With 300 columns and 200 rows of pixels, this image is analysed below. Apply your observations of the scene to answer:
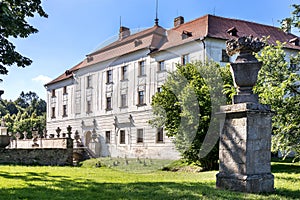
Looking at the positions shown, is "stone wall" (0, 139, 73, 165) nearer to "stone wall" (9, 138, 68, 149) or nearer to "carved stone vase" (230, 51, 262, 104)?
"stone wall" (9, 138, 68, 149)

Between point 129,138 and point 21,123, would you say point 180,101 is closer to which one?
point 129,138

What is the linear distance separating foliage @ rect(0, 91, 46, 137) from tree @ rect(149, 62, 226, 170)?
29.2 feet

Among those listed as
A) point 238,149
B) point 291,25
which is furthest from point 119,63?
point 238,149

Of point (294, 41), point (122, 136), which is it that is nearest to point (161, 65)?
point (122, 136)

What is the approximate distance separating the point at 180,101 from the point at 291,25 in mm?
7320

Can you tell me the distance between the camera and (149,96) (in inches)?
1210

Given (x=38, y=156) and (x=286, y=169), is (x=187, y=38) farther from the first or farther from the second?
(x=38, y=156)

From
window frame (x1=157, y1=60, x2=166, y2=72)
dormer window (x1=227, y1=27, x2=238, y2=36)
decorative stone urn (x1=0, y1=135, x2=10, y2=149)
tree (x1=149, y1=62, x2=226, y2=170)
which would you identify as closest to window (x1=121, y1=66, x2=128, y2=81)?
window frame (x1=157, y1=60, x2=166, y2=72)

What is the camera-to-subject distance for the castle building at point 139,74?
28422mm

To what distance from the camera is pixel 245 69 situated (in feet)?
28.3

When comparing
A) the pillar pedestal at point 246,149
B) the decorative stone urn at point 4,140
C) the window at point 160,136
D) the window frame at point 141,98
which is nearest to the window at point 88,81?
the window frame at point 141,98

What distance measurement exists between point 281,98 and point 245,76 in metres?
6.29

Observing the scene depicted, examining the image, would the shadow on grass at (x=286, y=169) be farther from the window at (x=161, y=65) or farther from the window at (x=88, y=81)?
the window at (x=88, y=81)

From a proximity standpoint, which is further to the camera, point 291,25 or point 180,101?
point 180,101
